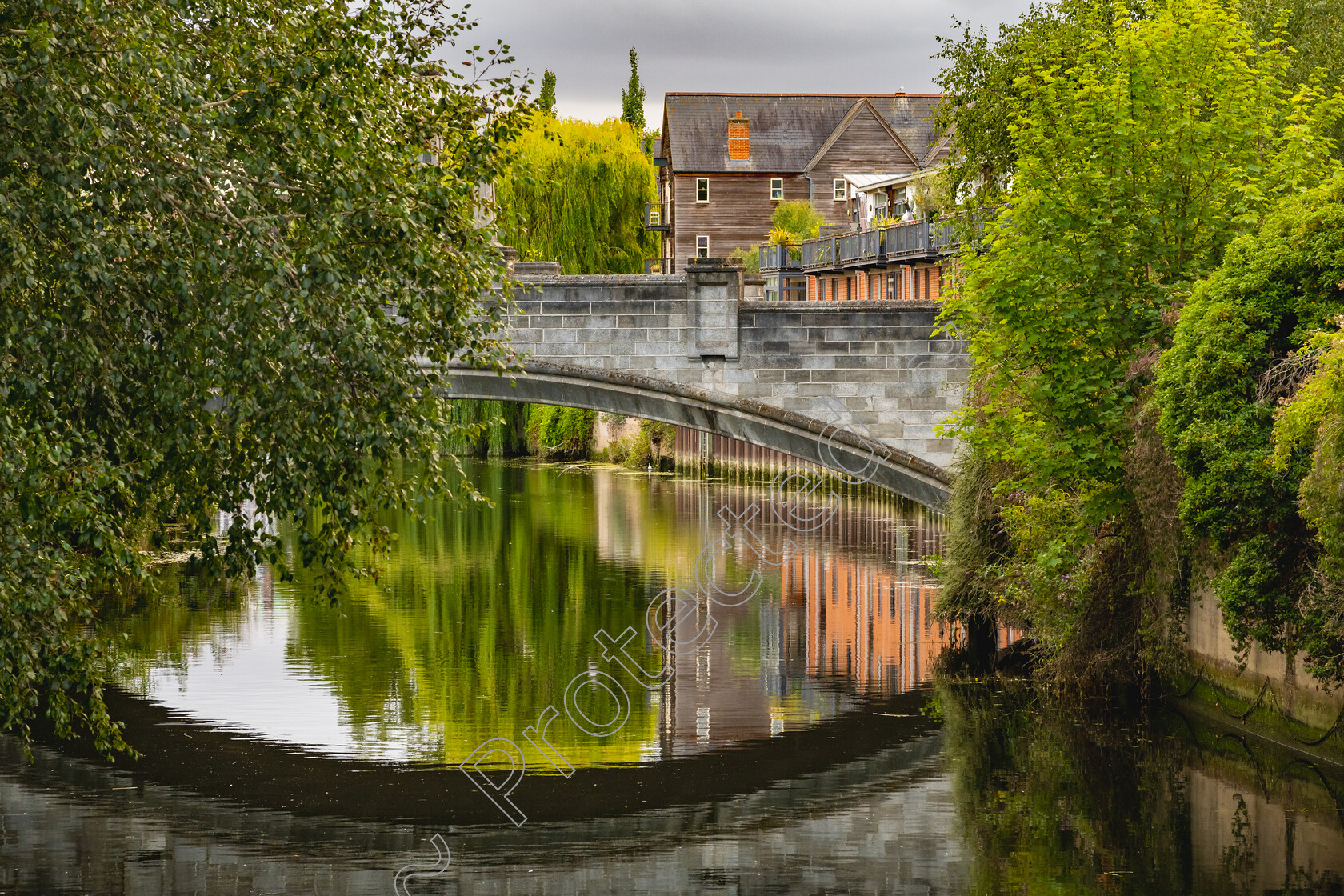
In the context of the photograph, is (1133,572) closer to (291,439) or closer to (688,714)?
(688,714)

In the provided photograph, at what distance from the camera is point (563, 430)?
5662 cm

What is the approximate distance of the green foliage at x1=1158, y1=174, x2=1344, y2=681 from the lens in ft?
41.3

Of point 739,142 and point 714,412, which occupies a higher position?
point 739,142

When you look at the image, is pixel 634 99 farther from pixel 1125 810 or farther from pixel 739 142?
pixel 1125 810

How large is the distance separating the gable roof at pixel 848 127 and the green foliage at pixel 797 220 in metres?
5.00

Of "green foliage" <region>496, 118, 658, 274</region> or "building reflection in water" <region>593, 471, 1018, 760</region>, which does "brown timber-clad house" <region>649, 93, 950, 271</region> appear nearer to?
"green foliage" <region>496, 118, 658, 274</region>

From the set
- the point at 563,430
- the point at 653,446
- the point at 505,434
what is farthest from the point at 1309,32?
the point at 505,434

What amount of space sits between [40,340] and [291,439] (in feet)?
3.54

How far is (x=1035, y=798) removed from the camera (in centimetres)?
1341

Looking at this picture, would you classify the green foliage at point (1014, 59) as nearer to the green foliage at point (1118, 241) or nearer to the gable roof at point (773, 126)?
the green foliage at point (1118, 241)

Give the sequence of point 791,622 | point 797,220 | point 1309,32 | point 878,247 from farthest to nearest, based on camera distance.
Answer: point 797,220
point 878,247
point 1309,32
point 791,622

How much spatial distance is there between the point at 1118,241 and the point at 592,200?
3189 centimetres

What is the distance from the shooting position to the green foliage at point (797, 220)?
53594mm

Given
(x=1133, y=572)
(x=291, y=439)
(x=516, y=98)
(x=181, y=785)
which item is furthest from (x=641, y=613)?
(x=291, y=439)
